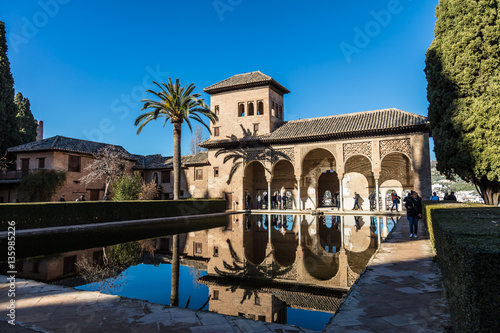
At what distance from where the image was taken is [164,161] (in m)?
33.2

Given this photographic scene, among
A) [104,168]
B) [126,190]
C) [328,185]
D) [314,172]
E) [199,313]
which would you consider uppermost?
[104,168]

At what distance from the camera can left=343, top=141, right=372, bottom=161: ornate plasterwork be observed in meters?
21.5

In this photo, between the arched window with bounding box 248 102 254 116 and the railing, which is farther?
the arched window with bounding box 248 102 254 116

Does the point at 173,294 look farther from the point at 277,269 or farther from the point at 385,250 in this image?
the point at 385,250

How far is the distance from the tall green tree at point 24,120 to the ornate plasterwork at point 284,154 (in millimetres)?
24527

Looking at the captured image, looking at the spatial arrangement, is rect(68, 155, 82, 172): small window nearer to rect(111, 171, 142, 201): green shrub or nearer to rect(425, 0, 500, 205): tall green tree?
rect(111, 171, 142, 201): green shrub

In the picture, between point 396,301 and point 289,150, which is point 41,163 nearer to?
point 289,150

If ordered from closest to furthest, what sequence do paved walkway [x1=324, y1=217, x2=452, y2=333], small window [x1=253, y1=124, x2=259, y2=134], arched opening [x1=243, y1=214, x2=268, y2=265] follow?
paved walkway [x1=324, y1=217, x2=452, y2=333] < arched opening [x1=243, y1=214, x2=268, y2=265] < small window [x1=253, y1=124, x2=259, y2=134]

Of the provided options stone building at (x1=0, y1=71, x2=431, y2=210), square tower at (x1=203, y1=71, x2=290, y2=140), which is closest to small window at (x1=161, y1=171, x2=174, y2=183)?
stone building at (x1=0, y1=71, x2=431, y2=210)

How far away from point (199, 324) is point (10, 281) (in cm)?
357

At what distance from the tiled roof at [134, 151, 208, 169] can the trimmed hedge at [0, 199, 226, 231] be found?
10.4m

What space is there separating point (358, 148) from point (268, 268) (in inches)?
680

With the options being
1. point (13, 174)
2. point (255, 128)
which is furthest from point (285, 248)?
point (13, 174)

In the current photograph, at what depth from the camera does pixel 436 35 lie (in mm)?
14117
